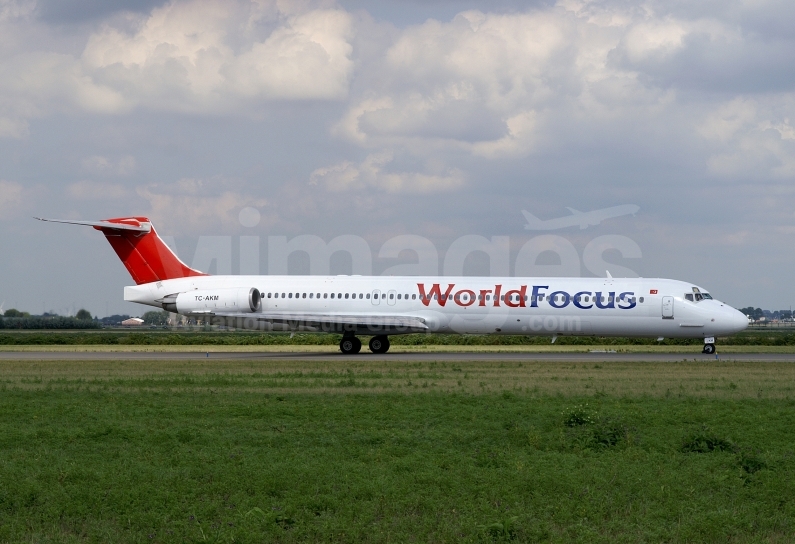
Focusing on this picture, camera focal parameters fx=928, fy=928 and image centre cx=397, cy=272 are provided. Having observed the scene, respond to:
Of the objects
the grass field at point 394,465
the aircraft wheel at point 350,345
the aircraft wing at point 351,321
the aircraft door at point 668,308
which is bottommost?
the grass field at point 394,465

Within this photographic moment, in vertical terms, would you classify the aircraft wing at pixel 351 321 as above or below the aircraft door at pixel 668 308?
below

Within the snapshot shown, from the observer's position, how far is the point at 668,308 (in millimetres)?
39250

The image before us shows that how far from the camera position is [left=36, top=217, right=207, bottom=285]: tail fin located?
147 ft

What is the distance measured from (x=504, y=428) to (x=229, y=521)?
6.76 m

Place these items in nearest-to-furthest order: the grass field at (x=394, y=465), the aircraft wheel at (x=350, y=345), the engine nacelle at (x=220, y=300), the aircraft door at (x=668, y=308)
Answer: the grass field at (x=394, y=465) → the aircraft door at (x=668, y=308) → the aircraft wheel at (x=350, y=345) → the engine nacelle at (x=220, y=300)

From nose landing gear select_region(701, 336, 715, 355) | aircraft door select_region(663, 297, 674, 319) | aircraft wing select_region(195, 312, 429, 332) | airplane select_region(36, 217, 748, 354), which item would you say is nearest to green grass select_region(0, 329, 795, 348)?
airplane select_region(36, 217, 748, 354)

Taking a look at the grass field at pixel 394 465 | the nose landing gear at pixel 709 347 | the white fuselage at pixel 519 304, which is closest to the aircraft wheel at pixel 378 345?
the white fuselage at pixel 519 304

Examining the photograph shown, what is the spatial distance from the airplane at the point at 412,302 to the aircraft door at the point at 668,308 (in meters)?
0.04

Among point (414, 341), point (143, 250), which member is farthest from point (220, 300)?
point (414, 341)

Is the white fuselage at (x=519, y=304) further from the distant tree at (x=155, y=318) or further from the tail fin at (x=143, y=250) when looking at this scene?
the distant tree at (x=155, y=318)

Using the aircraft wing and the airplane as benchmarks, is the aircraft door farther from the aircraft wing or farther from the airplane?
the aircraft wing

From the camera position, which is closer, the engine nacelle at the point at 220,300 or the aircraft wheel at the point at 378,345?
the engine nacelle at the point at 220,300

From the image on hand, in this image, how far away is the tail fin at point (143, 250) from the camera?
44.9 m

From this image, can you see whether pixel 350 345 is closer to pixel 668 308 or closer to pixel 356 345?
pixel 356 345
